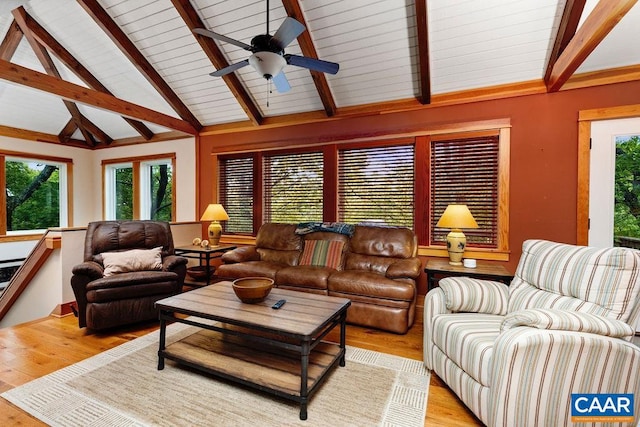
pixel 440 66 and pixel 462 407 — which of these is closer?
pixel 462 407

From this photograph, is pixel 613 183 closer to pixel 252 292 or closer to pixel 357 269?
pixel 357 269

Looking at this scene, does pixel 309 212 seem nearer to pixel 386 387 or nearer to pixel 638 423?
pixel 386 387

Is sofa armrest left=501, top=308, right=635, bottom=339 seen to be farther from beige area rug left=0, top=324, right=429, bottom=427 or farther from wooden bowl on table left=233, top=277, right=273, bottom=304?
wooden bowl on table left=233, top=277, right=273, bottom=304

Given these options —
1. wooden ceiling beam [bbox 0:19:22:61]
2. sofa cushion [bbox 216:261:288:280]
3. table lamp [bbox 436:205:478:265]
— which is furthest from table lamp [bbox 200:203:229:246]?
wooden ceiling beam [bbox 0:19:22:61]

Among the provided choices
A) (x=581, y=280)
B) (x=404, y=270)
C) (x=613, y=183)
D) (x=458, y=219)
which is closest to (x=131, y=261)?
(x=404, y=270)

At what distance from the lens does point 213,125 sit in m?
5.26

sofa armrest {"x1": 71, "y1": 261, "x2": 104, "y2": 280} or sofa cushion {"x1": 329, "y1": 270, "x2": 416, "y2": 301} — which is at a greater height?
sofa armrest {"x1": 71, "y1": 261, "x2": 104, "y2": 280}

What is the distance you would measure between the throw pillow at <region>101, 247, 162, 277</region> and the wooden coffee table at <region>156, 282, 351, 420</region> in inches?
44.3

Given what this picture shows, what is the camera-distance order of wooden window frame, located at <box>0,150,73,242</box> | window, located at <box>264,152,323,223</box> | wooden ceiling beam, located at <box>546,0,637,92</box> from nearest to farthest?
wooden ceiling beam, located at <box>546,0,637,92</box> < window, located at <box>264,152,323,223</box> < wooden window frame, located at <box>0,150,73,242</box>

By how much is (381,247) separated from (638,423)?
2.37 metres

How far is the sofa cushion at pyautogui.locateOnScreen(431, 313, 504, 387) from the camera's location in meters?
1.65

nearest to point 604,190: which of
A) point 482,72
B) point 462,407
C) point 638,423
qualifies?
point 482,72

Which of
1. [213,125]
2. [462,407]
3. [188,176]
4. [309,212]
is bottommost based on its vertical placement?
[462,407]

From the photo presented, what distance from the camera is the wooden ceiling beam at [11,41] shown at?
3.98m
